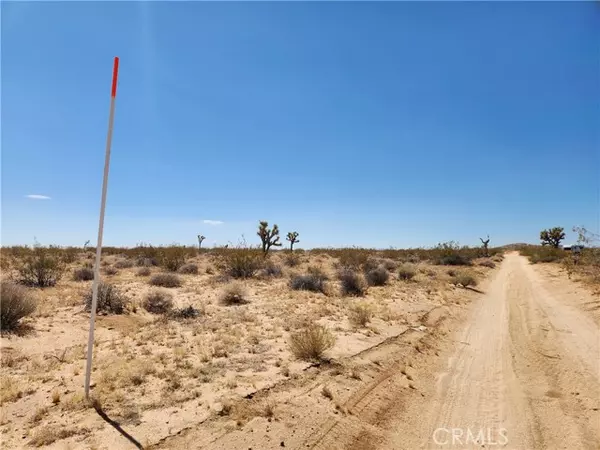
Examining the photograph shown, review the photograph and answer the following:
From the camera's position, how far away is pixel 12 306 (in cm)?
857

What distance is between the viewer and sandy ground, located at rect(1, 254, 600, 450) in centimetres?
446

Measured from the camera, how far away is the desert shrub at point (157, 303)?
11.2m

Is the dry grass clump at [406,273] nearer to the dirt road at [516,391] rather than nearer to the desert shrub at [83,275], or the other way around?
the dirt road at [516,391]

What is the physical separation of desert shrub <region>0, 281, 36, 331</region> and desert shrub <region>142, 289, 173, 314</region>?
3070 millimetres

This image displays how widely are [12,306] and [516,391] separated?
1063 centimetres

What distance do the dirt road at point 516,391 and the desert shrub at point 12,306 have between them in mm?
8637

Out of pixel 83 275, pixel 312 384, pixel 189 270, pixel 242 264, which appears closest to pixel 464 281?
pixel 242 264

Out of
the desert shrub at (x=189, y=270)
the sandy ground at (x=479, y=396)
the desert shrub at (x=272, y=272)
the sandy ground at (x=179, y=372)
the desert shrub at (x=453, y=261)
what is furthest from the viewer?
the desert shrub at (x=453, y=261)

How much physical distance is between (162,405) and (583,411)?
5965mm

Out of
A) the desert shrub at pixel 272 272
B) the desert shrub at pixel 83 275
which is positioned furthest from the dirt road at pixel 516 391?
the desert shrub at pixel 83 275

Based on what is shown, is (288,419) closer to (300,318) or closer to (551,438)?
(551,438)

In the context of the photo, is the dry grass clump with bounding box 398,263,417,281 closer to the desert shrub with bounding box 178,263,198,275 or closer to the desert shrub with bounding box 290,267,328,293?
the desert shrub with bounding box 290,267,328,293

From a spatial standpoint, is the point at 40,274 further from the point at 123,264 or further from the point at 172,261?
the point at 123,264

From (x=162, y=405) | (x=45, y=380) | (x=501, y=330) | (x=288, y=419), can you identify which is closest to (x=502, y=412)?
(x=288, y=419)
